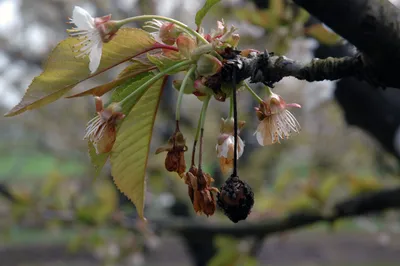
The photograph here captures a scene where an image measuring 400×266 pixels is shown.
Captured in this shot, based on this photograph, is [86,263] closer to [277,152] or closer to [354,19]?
[277,152]

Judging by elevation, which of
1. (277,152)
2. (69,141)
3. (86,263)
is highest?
(277,152)

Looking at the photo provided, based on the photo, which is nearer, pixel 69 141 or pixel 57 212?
pixel 57 212

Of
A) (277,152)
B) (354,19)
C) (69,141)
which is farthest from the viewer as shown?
(69,141)

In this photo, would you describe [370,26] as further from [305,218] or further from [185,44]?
[305,218]

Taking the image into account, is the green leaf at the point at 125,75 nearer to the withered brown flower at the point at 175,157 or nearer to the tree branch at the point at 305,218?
the withered brown flower at the point at 175,157

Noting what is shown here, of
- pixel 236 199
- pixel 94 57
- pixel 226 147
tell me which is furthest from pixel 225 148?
pixel 94 57

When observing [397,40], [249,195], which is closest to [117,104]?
[249,195]

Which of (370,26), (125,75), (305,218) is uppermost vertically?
(370,26)
